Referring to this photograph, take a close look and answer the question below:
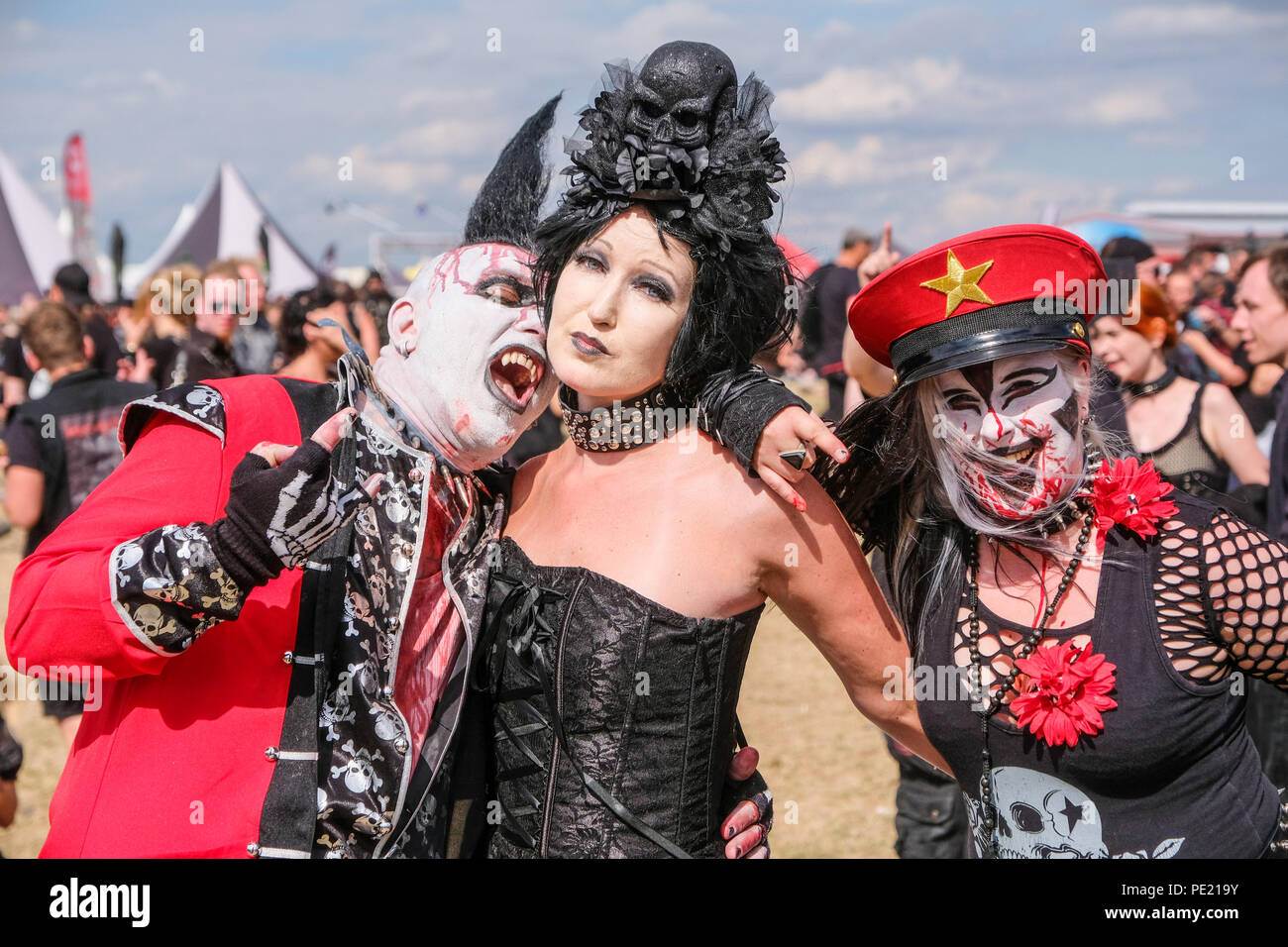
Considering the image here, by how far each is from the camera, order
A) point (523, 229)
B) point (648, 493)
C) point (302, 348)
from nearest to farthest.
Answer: point (648, 493)
point (523, 229)
point (302, 348)

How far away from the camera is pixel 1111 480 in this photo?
2.09 m

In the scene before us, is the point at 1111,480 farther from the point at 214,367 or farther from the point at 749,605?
the point at 214,367

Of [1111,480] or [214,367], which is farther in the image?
[214,367]

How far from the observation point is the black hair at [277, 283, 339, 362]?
226 inches

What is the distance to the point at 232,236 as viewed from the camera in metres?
20.2

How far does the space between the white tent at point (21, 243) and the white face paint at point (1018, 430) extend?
1604 cm

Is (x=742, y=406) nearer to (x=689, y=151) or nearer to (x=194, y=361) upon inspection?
(x=689, y=151)

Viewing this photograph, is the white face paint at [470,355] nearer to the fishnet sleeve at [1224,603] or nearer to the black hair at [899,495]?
the black hair at [899,495]

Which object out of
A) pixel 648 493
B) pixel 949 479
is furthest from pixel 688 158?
pixel 949 479

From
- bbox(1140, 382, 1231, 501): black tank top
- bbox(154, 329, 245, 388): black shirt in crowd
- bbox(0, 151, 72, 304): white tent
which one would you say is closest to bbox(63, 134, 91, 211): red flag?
bbox(0, 151, 72, 304): white tent

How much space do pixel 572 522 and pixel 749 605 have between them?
0.38m

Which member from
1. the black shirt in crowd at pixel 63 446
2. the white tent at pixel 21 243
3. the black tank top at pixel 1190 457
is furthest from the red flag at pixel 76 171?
the black tank top at pixel 1190 457

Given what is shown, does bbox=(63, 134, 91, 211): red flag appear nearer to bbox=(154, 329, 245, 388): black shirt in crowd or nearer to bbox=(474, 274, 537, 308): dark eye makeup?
bbox=(154, 329, 245, 388): black shirt in crowd

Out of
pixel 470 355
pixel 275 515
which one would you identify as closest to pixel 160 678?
pixel 275 515
